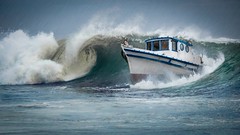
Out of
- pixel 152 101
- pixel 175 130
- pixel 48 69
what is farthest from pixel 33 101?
pixel 48 69

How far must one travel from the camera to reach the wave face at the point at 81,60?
8.45m

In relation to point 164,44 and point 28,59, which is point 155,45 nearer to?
point 164,44

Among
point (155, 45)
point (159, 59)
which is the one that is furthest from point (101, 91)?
point (155, 45)

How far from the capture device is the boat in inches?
299

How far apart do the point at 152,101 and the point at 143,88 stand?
1900 millimetres

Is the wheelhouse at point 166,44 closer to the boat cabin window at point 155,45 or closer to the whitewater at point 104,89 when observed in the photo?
the boat cabin window at point 155,45

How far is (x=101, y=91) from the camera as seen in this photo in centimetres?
701

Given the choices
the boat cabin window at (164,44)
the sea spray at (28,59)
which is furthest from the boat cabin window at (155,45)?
the sea spray at (28,59)

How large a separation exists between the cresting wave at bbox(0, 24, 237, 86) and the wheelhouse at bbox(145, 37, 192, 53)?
67 centimetres

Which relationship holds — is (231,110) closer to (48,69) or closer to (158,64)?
(158,64)

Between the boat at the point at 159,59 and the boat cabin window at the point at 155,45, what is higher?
the boat cabin window at the point at 155,45

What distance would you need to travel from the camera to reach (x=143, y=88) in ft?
24.2

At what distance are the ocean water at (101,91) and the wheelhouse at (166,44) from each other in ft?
2.20

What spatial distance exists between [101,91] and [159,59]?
54.1 inches
